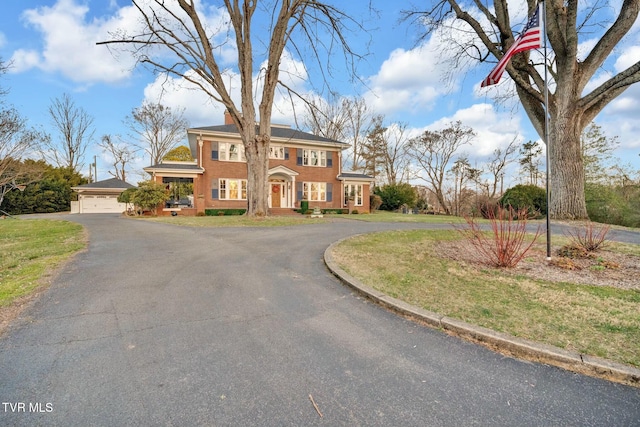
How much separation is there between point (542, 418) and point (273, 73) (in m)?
16.2

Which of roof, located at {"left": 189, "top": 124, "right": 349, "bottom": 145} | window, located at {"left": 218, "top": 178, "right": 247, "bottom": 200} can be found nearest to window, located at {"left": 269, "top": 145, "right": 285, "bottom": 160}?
roof, located at {"left": 189, "top": 124, "right": 349, "bottom": 145}

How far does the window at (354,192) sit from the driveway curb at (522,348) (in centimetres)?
2425

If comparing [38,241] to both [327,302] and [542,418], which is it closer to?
[327,302]

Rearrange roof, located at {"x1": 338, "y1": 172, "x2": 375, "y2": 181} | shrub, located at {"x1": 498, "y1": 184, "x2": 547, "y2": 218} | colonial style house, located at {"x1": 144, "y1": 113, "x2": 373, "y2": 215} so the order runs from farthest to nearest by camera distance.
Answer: roof, located at {"x1": 338, "y1": 172, "x2": 375, "y2": 181} < colonial style house, located at {"x1": 144, "y1": 113, "x2": 373, "y2": 215} < shrub, located at {"x1": 498, "y1": 184, "x2": 547, "y2": 218}

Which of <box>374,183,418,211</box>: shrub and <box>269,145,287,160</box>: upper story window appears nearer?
<box>269,145,287,160</box>: upper story window

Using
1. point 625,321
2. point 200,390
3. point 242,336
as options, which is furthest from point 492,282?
point 200,390

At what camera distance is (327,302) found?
4.11m

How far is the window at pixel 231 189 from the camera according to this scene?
933 inches

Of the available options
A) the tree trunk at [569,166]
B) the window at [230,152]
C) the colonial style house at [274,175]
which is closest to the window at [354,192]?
the colonial style house at [274,175]

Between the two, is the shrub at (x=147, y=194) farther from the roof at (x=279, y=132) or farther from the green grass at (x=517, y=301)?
the green grass at (x=517, y=301)

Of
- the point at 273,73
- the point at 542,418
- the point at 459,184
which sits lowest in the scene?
the point at 542,418

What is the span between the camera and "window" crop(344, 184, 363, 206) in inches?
1104

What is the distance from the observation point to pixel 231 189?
24.1 m

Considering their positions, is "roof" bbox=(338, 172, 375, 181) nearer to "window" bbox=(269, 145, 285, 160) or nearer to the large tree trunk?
"window" bbox=(269, 145, 285, 160)
